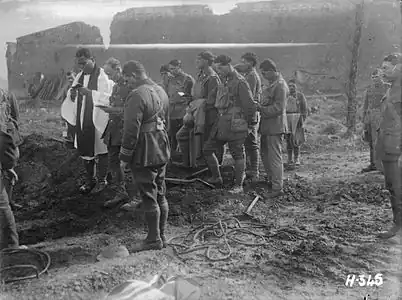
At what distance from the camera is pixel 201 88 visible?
4.22 metres

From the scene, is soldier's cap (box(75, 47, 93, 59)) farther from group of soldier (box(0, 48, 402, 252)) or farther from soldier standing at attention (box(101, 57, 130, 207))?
soldier standing at attention (box(101, 57, 130, 207))

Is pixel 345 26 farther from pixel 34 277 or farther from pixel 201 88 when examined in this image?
pixel 34 277

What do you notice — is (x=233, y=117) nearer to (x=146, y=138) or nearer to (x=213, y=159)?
(x=213, y=159)

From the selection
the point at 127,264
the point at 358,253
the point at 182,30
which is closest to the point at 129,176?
the point at 127,264

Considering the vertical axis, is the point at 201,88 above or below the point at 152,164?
above

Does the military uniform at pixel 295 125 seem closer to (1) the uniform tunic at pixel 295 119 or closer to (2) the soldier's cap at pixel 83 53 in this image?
(1) the uniform tunic at pixel 295 119

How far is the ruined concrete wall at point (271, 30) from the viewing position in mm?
3170

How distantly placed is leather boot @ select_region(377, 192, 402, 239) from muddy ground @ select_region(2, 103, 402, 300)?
0.06 metres

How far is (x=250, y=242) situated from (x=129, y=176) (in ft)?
4.68

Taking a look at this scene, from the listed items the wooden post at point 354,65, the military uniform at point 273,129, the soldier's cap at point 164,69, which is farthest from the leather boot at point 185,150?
the wooden post at point 354,65

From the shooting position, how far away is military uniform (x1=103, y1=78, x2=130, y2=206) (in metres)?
4.04

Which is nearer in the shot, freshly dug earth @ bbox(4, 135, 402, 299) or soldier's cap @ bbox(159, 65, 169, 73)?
freshly dug earth @ bbox(4, 135, 402, 299)

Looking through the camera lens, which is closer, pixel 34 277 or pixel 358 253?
pixel 34 277

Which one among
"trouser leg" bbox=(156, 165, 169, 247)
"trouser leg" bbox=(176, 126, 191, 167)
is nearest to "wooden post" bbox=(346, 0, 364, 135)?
"trouser leg" bbox=(176, 126, 191, 167)
